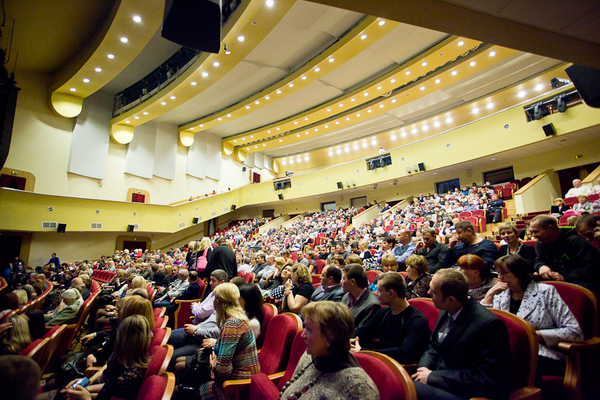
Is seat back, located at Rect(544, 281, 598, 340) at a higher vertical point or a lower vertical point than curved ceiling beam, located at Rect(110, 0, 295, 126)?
lower

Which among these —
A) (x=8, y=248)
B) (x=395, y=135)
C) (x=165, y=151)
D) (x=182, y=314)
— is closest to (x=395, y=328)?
(x=182, y=314)

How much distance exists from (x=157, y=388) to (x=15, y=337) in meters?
1.23

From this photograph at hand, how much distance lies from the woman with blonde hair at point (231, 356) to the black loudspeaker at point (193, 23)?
9.23 ft

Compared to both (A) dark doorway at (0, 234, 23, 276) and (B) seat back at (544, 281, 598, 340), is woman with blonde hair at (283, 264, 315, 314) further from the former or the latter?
(A) dark doorway at (0, 234, 23, 276)

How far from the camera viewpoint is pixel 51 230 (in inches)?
404

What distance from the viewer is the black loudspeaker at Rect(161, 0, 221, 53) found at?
3018 millimetres

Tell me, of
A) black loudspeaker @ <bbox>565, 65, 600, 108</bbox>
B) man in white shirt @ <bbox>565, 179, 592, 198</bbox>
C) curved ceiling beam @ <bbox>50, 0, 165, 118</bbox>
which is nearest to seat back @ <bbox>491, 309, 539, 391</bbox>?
black loudspeaker @ <bbox>565, 65, 600, 108</bbox>

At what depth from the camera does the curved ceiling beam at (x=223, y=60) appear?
23.9 ft

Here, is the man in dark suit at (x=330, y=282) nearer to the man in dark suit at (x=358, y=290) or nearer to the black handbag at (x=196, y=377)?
the man in dark suit at (x=358, y=290)

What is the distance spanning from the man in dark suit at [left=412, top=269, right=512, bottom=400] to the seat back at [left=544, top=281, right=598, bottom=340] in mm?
718

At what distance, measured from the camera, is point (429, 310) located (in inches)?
73.0

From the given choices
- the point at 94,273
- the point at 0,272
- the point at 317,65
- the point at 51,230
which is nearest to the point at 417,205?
the point at 317,65

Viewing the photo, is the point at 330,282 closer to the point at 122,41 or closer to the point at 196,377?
the point at 196,377

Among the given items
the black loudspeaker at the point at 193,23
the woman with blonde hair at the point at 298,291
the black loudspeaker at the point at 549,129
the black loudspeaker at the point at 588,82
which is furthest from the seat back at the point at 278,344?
the black loudspeaker at the point at 549,129
